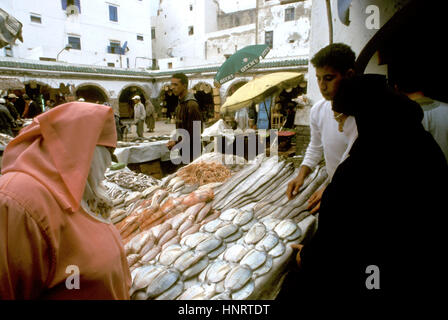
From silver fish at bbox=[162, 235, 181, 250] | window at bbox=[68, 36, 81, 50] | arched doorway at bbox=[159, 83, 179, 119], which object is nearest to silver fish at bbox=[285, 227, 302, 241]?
silver fish at bbox=[162, 235, 181, 250]

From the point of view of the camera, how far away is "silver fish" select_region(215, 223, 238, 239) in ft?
6.00

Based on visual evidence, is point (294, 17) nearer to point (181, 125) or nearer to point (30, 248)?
point (181, 125)

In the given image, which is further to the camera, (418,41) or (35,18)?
(35,18)

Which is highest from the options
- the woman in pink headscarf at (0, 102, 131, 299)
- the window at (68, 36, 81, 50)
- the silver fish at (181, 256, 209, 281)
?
the window at (68, 36, 81, 50)

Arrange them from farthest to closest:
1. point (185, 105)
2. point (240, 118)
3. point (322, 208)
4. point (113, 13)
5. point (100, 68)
Result: 1. point (113, 13)
2. point (100, 68)
3. point (240, 118)
4. point (185, 105)
5. point (322, 208)

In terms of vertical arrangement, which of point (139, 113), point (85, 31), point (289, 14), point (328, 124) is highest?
point (289, 14)

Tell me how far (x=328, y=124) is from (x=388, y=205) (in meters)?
1.21

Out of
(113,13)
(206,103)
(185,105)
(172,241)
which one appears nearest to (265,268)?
(172,241)

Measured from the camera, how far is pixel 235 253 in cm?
166

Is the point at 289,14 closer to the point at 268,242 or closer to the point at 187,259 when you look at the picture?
the point at 268,242

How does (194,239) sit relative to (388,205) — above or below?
below

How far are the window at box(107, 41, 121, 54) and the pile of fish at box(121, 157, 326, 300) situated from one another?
31897mm

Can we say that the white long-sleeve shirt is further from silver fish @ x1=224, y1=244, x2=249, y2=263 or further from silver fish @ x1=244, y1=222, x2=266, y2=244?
silver fish @ x1=224, y1=244, x2=249, y2=263

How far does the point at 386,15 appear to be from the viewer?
3273 millimetres
